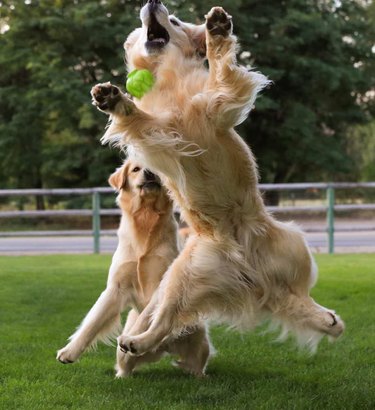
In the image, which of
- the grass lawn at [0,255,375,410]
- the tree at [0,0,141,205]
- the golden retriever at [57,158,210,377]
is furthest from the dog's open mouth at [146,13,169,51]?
the tree at [0,0,141,205]

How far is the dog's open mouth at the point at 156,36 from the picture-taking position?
4223mm

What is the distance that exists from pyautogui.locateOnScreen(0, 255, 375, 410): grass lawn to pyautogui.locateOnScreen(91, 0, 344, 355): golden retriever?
0.45m

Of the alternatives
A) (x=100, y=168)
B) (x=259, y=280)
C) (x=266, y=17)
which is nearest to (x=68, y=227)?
(x=100, y=168)

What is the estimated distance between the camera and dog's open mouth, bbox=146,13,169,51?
422cm

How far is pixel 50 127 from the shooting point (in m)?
25.9

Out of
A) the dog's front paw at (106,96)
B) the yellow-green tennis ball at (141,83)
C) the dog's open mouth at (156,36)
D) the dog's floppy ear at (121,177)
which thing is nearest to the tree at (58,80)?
the dog's floppy ear at (121,177)

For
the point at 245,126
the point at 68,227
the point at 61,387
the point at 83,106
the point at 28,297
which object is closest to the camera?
the point at 61,387

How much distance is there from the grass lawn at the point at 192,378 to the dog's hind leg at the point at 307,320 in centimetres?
41

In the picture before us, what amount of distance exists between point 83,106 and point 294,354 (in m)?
18.7

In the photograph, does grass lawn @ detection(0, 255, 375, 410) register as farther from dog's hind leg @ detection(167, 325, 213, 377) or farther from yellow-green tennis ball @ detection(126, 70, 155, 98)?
yellow-green tennis ball @ detection(126, 70, 155, 98)

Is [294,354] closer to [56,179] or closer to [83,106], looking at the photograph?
[83,106]

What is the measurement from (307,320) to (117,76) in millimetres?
20749

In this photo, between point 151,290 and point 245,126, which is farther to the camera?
point 245,126

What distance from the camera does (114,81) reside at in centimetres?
2344
